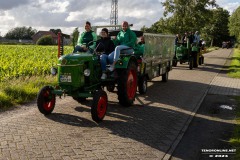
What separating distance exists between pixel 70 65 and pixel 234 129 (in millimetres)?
3846

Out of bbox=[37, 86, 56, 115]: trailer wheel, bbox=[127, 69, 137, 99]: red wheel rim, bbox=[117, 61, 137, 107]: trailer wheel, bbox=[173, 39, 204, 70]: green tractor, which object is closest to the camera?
bbox=[37, 86, 56, 115]: trailer wheel

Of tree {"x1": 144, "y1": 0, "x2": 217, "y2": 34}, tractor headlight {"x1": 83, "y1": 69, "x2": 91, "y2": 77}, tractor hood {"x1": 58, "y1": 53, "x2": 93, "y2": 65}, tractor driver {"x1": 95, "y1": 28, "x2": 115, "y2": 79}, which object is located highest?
tree {"x1": 144, "y1": 0, "x2": 217, "y2": 34}

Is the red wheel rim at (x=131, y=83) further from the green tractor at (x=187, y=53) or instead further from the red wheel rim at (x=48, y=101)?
the green tractor at (x=187, y=53)

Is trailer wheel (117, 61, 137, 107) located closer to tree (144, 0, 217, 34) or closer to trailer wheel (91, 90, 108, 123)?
trailer wheel (91, 90, 108, 123)

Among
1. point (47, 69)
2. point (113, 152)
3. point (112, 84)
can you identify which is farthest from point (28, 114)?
point (47, 69)

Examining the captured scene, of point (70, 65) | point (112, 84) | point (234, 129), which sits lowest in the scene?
point (234, 129)

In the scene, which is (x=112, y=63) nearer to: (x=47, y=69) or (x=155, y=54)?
(x=155, y=54)

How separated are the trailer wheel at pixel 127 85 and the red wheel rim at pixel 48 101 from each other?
167 centimetres

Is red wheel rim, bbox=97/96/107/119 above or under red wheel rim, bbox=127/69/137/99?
under

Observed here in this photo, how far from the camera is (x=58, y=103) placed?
28.9ft

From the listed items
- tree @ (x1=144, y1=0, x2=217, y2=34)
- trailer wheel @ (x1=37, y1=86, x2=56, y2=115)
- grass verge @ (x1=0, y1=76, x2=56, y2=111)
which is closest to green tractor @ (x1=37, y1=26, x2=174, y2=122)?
trailer wheel @ (x1=37, y1=86, x2=56, y2=115)

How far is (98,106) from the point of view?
267 inches

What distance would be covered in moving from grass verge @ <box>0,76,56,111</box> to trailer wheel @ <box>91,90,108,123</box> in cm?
274

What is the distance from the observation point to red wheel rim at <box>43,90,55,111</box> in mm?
7316
